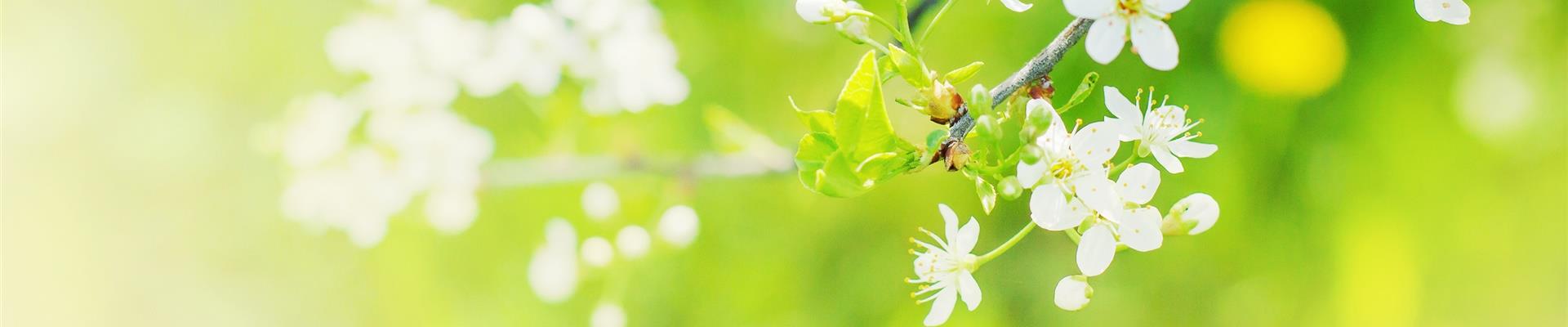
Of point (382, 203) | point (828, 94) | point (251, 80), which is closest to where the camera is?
point (382, 203)

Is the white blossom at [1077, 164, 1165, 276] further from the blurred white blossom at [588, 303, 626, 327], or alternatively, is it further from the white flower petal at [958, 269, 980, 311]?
the blurred white blossom at [588, 303, 626, 327]

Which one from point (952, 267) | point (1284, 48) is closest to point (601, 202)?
point (952, 267)

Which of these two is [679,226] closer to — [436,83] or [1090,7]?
[436,83]

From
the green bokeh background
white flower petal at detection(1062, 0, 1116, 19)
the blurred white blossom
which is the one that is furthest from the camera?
the green bokeh background

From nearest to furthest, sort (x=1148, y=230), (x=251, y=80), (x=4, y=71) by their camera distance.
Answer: (x=1148, y=230), (x=251, y=80), (x=4, y=71)

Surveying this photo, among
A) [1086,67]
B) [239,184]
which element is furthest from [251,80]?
[1086,67]

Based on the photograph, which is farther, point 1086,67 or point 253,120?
point 253,120

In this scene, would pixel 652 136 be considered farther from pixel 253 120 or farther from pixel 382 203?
pixel 253 120

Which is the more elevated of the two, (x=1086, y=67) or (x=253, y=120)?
(x=253, y=120)

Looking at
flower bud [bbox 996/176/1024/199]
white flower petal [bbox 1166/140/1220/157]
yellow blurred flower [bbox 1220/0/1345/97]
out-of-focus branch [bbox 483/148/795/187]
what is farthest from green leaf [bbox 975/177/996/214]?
yellow blurred flower [bbox 1220/0/1345/97]
